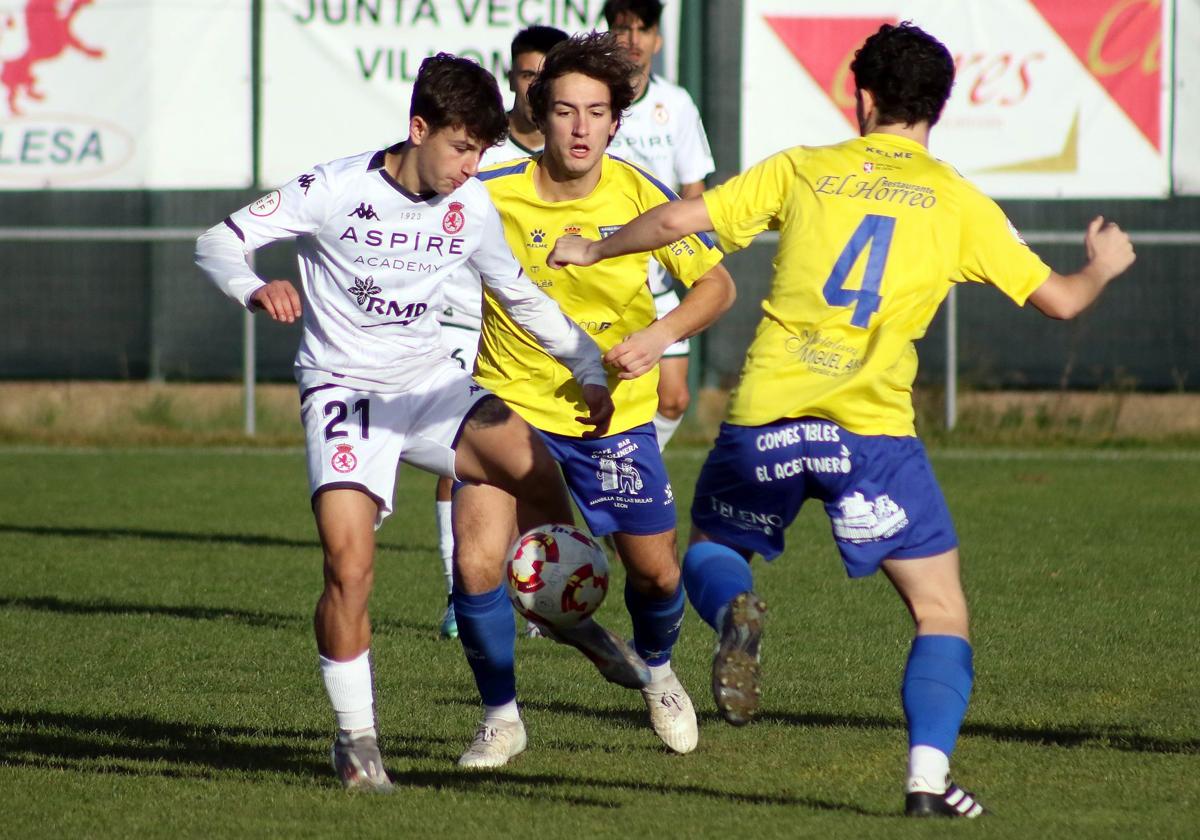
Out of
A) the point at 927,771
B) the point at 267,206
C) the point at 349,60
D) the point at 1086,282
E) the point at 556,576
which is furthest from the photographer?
the point at 349,60

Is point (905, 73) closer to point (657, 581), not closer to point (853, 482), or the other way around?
point (853, 482)

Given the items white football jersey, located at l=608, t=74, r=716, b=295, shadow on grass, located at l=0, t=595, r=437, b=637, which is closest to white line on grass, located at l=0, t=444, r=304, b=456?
shadow on grass, located at l=0, t=595, r=437, b=637

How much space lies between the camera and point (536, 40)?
7055mm

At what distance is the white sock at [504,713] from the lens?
5160mm

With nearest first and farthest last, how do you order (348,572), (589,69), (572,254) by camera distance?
(572,254) < (348,572) < (589,69)

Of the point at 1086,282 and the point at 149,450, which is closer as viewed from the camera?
the point at 1086,282

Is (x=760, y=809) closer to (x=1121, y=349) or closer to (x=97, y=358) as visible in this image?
(x=1121, y=349)

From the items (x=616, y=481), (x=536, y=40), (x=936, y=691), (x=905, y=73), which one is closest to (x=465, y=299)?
(x=536, y=40)

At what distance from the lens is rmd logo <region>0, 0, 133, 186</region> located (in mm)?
16078

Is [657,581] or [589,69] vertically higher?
[589,69]

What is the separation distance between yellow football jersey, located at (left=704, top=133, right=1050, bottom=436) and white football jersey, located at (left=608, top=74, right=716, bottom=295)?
13.1 ft

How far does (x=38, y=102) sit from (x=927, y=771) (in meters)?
13.7

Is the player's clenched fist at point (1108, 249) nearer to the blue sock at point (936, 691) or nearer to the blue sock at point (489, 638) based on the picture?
the blue sock at point (936, 691)

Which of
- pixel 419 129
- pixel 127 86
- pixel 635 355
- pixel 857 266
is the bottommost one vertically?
pixel 635 355
